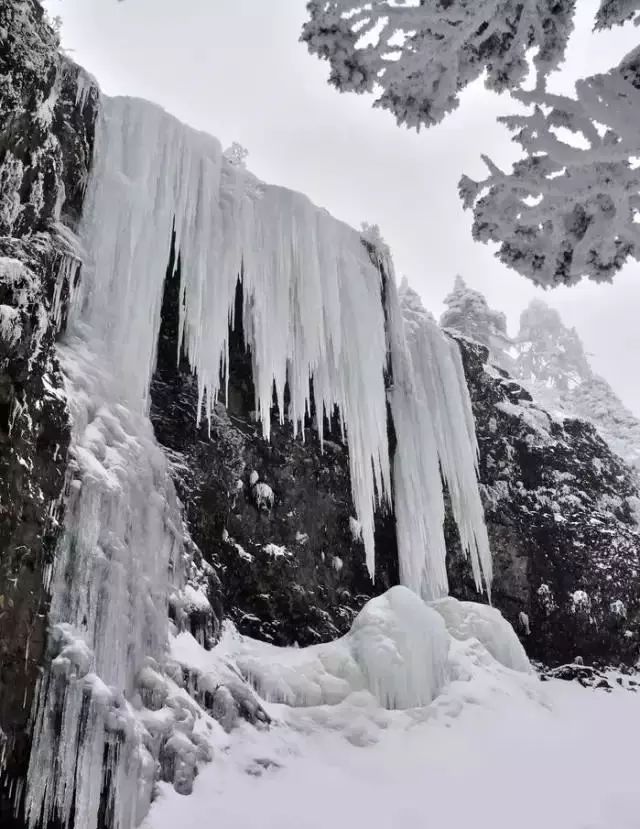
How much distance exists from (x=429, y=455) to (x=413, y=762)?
593cm

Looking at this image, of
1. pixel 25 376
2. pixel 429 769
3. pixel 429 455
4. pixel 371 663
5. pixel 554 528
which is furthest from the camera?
pixel 554 528

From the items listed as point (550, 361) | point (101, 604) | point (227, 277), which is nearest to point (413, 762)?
point (101, 604)

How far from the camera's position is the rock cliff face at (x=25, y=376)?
455cm

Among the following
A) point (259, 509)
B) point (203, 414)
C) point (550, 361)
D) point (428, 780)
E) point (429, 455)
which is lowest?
point (428, 780)

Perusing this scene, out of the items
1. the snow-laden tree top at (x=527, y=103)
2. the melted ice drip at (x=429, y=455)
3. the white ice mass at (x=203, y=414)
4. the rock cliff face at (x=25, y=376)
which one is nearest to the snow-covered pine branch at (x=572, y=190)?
the snow-laden tree top at (x=527, y=103)

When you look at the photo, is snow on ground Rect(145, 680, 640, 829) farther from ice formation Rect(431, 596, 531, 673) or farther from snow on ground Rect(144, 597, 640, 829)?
ice formation Rect(431, 596, 531, 673)

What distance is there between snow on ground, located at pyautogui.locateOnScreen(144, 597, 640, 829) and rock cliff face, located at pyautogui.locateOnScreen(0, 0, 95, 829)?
5.78 ft

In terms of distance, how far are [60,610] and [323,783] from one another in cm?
333

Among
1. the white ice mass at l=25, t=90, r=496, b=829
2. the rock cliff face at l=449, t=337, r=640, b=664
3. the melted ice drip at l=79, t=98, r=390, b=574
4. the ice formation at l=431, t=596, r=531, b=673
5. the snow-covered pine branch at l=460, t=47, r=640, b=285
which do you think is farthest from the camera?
the rock cliff face at l=449, t=337, r=640, b=664

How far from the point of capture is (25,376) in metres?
4.92

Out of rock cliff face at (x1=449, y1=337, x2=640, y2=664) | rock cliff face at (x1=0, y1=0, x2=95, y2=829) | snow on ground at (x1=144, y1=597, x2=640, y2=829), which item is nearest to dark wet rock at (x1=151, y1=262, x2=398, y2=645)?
snow on ground at (x1=144, y1=597, x2=640, y2=829)

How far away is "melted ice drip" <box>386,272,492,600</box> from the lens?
11.8 metres

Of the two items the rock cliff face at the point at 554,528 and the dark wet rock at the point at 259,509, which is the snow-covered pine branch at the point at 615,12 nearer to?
the dark wet rock at the point at 259,509

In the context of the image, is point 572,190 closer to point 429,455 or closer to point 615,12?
point 615,12
